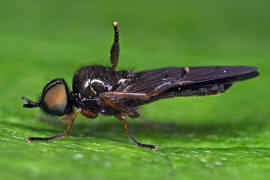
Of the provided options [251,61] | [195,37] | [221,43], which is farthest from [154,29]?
[251,61]

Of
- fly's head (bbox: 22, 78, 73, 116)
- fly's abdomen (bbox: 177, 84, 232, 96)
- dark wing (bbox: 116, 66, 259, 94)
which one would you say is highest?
dark wing (bbox: 116, 66, 259, 94)

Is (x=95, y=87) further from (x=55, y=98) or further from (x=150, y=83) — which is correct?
(x=150, y=83)

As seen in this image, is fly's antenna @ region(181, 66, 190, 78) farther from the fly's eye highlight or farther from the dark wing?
the fly's eye highlight

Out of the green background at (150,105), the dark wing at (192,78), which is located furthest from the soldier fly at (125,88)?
the green background at (150,105)

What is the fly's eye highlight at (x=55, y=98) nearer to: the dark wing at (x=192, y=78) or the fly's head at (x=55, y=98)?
the fly's head at (x=55, y=98)

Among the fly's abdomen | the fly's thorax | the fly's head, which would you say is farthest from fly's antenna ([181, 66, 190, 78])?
the fly's head

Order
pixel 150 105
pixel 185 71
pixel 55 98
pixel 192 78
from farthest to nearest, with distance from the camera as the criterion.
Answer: pixel 150 105, pixel 55 98, pixel 192 78, pixel 185 71

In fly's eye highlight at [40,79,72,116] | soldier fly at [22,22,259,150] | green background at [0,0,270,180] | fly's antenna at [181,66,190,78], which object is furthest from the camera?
fly's eye highlight at [40,79,72,116]

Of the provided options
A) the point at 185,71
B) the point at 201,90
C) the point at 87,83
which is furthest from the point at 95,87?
the point at 201,90

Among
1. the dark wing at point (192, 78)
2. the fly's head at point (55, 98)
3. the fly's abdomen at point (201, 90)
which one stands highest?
the dark wing at point (192, 78)
